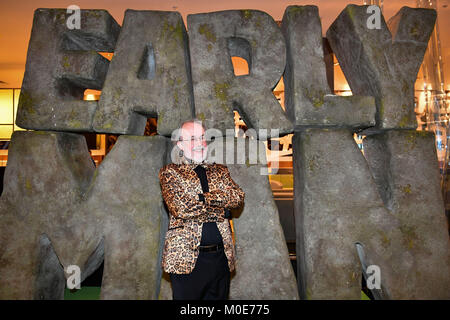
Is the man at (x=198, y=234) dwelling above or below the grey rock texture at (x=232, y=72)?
below

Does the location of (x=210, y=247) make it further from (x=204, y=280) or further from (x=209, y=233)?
(x=204, y=280)

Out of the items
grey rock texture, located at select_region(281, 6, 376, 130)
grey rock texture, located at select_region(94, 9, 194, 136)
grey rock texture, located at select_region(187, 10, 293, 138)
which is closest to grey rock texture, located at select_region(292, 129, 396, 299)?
grey rock texture, located at select_region(281, 6, 376, 130)

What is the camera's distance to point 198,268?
2.29 meters

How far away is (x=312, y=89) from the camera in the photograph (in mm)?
3320

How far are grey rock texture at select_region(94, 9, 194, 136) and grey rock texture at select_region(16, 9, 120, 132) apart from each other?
6.9 inches

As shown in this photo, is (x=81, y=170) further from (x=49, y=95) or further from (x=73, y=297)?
(x=73, y=297)

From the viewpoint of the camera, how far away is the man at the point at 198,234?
227cm

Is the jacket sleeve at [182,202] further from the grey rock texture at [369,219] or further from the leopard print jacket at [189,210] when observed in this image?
the grey rock texture at [369,219]

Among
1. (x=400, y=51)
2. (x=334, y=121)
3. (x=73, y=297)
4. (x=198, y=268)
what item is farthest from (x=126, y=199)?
(x=400, y=51)

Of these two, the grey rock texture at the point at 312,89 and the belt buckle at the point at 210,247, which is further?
the grey rock texture at the point at 312,89

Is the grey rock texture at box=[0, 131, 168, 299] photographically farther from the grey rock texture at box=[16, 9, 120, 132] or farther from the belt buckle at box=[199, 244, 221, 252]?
the belt buckle at box=[199, 244, 221, 252]

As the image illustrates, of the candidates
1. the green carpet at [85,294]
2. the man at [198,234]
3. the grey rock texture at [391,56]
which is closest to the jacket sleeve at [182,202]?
the man at [198,234]

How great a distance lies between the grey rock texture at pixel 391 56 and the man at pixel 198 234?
1875mm

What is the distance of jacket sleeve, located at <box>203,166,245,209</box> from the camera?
2.29 metres
